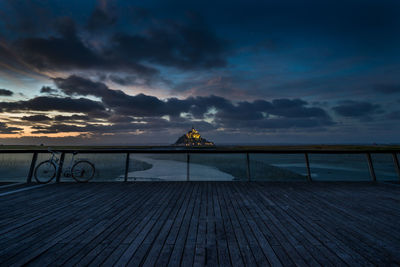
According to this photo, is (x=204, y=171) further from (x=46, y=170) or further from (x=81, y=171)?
(x=46, y=170)

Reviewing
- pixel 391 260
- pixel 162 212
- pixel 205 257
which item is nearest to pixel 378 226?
pixel 391 260

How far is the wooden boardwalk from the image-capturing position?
210 centimetres

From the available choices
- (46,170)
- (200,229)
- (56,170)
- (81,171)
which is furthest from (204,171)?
(200,229)

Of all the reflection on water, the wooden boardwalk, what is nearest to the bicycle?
the reflection on water

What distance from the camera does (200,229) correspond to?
9.26 feet

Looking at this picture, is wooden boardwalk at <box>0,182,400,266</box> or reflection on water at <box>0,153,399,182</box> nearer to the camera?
wooden boardwalk at <box>0,182,400,266</box>

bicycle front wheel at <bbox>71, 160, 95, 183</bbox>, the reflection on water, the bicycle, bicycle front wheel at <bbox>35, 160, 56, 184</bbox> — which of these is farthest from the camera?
the reflection on water

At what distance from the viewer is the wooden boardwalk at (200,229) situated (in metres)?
2.10

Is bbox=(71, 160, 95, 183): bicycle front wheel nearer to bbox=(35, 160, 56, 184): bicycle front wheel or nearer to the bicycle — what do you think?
the bicycle

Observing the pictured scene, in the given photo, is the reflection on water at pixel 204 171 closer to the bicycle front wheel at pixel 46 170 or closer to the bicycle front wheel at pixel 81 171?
the bicycle front wheel at pixel 81 171

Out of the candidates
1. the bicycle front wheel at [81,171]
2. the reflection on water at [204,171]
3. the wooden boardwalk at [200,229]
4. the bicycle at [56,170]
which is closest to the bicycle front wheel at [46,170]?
the bicycle at [56,170]

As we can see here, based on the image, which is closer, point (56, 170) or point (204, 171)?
point (56, 170)

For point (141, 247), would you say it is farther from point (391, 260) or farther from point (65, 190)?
point (65, 190)

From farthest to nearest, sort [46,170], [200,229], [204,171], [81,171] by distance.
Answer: [204,171]
[81,171]
[46,170]
[200,229]
